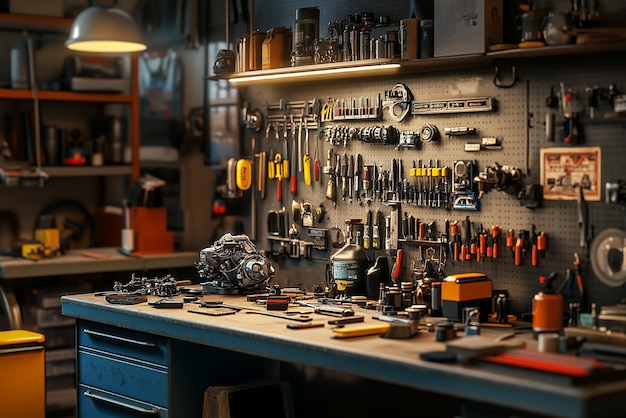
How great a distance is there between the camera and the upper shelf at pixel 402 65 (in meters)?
3.33

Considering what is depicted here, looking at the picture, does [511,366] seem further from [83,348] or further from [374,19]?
[83,348]

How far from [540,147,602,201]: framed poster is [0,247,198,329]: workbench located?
2.80 metres

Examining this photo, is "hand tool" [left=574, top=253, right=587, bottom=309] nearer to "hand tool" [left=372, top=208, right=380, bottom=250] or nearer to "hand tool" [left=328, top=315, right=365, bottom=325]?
"hand tool" [left=328, top=315, right=365, bottom=325]

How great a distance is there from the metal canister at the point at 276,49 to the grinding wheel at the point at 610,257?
1.67 metres

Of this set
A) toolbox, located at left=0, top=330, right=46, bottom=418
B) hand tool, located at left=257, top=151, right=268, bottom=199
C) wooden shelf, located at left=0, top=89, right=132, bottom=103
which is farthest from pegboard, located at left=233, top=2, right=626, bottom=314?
wooden shelf, located at left=0, top=89, right=132, bottom=103

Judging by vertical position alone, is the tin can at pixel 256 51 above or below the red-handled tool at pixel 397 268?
above

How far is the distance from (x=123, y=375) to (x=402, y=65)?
1709 mm

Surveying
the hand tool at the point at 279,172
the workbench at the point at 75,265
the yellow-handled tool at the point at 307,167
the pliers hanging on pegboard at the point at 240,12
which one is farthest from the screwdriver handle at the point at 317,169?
the workbench at the point at 75,265

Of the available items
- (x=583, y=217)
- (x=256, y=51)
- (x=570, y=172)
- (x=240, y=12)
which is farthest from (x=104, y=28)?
(x=583, y=217)

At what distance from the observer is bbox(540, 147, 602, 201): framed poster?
11.3 feet

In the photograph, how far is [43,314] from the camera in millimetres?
5434

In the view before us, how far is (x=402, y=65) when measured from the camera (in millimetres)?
3885

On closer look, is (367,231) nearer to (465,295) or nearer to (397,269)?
(397,269)

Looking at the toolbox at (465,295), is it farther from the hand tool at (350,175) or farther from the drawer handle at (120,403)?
the drawer handle at (120,403)
